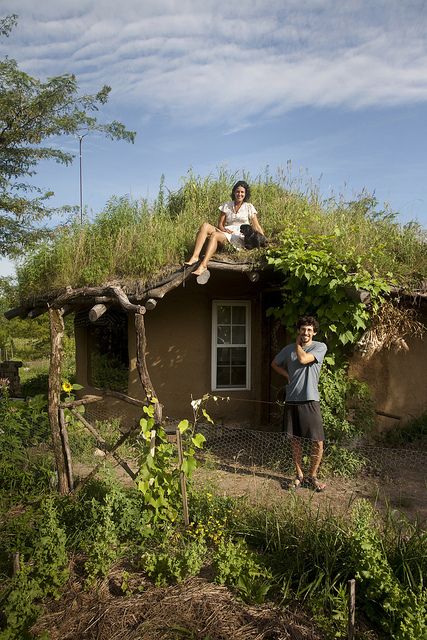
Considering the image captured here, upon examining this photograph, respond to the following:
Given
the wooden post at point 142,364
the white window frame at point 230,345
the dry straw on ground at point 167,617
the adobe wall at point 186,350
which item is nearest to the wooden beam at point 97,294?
the wooden post at point 142,364

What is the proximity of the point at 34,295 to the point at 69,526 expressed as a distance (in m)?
5.23

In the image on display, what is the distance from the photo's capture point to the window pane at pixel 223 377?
29.2 feet

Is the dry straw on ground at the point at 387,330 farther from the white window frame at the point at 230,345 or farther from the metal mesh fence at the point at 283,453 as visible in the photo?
the white window frame at the point at 230,345

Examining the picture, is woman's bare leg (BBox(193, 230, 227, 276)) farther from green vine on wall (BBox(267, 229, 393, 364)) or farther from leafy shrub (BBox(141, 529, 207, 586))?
leafy shrub (BBox(141, 529, 207, 586))

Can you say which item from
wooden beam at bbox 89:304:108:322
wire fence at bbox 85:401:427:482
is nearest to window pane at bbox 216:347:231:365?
wire fence at bbox 85:401:427:482

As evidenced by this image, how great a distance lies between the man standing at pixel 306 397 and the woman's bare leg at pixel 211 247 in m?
1.74

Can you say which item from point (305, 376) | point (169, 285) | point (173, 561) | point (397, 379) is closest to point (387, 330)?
point (397, 379)

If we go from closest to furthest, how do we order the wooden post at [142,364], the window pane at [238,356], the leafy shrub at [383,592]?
the leafy shrub at [383,592]
the wooden post at [142,364]
the window pane at [238,356]

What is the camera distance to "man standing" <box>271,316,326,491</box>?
5.83m

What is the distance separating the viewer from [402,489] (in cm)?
609

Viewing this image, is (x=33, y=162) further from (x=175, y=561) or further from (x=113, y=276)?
(x=175, y=561)

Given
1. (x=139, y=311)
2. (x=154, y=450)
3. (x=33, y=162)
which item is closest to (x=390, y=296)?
(x=139, y=311)

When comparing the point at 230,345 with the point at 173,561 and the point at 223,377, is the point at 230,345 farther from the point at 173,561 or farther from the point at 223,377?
the point at 173,561

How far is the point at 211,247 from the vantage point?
7.18m
